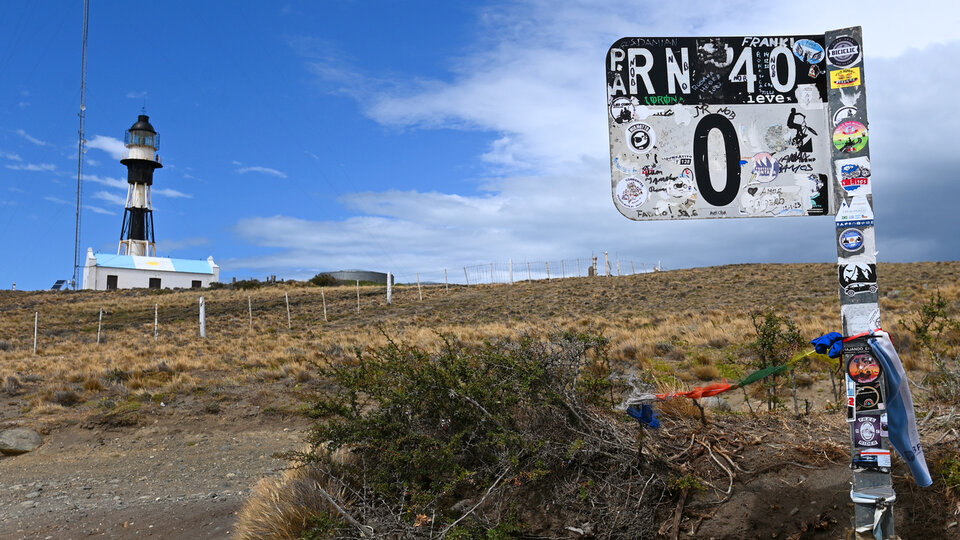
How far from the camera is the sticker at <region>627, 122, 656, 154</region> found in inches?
148

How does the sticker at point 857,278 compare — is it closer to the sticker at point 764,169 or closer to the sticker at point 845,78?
the sticker at point 764,169

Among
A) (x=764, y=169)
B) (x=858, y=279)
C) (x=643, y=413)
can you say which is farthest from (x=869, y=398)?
(x=643, y=413)

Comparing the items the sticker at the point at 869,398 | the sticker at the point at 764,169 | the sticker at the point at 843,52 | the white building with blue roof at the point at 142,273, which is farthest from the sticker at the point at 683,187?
the white building with blue roof at the point at 142,273

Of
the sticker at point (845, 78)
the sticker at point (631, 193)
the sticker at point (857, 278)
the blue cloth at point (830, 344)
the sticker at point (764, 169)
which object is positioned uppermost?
the sticker at point (845, 78)

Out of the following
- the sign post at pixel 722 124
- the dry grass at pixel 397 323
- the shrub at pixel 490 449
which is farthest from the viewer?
the dry grass at pixel 397 323

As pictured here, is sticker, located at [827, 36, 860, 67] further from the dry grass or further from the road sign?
→ the dry grass

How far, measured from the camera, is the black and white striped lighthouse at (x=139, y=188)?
2469 inches

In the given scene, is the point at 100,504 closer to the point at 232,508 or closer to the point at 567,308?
the point at 232,508

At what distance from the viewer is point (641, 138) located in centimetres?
377

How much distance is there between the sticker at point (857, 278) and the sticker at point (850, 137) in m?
0.62

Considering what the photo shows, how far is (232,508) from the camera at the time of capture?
7.11m

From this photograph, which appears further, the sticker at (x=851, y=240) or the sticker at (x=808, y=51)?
the sticker at (x=808, y=51)

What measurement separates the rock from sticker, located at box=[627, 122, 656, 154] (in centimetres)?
1174

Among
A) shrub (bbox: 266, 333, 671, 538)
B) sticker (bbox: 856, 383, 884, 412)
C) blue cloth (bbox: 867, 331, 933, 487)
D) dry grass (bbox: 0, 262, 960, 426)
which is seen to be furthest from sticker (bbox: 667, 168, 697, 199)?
dry grass (bbox: 0, 262, 960, 426)
